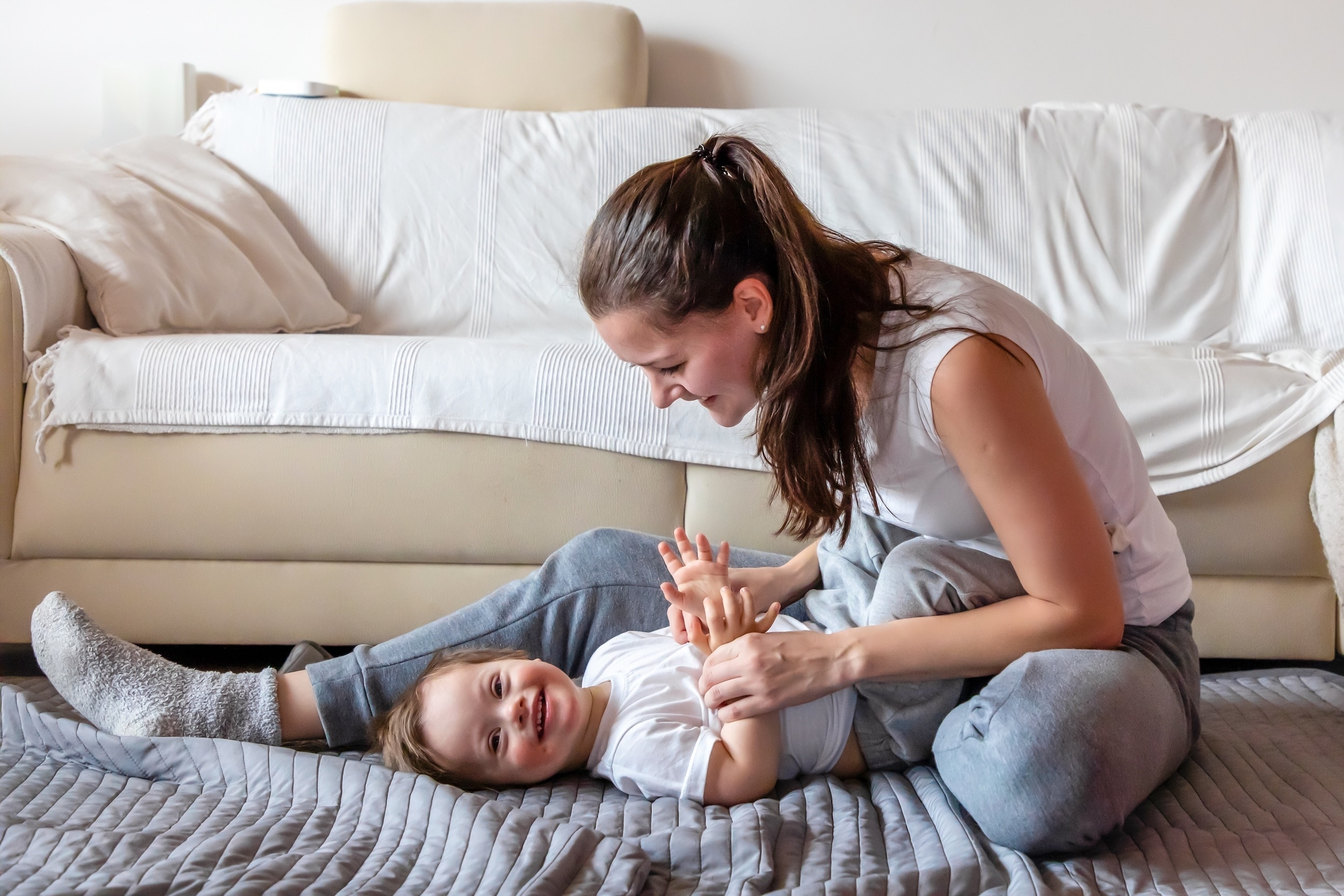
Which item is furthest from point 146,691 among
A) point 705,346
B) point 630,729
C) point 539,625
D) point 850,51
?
point 850,51

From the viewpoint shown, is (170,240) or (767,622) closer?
(767,622)

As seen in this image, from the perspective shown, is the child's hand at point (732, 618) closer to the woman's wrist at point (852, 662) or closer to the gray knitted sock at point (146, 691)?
the woman's wrist at point (852, 662)

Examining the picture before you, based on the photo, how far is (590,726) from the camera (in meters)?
1.17

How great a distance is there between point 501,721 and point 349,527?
500 mm

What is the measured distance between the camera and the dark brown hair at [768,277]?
36.4 inches

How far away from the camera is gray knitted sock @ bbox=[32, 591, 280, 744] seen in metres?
1.20

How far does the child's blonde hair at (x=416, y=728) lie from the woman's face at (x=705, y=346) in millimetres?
385

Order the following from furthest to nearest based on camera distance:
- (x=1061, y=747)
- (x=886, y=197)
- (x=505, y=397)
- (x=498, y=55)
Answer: (x=498, y=55) → (x=886, y=197) → (x=505, y=397) → (x=1061, y=747)

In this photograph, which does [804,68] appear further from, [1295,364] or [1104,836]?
[1104,836]

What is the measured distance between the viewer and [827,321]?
942 millimetres

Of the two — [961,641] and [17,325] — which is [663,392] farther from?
[17,325]

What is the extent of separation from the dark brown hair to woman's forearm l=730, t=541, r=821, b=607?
31 cm

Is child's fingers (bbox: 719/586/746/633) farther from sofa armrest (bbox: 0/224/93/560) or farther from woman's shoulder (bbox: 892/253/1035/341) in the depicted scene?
sofa armrest (bbox: 0/224/93/560)

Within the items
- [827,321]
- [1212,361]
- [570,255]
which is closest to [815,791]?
[827,321]
